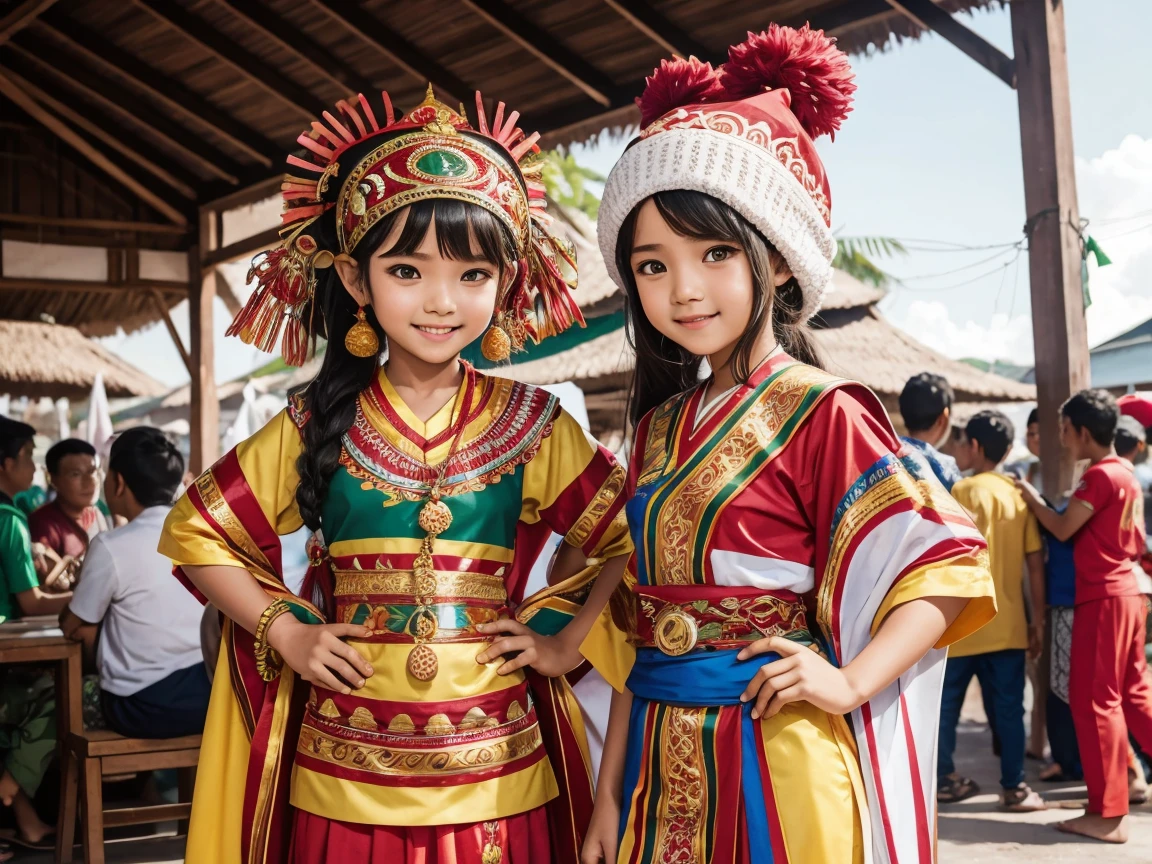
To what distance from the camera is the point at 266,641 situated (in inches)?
66.6

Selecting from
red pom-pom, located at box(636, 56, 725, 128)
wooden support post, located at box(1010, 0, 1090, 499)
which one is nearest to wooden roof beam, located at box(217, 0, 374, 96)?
wooden support post, located at box(1010, 0, 1090, 499)

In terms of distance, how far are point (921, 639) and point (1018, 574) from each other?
3592 mm

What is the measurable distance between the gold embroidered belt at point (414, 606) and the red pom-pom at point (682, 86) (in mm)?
707

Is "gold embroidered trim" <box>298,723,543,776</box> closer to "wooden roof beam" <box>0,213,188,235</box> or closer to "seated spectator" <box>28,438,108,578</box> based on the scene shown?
"seated spectator" <box>28,438,108,578</box>

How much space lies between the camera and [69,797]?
12.7 ft

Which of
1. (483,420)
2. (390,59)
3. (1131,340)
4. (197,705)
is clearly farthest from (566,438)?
(1131,340)

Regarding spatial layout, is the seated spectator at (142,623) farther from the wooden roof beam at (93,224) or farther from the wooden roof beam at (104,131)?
the wooden roof beam at (93,224)

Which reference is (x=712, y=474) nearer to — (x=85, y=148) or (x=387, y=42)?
(x=387, y=42)

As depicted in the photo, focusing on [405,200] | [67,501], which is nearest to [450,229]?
[405,200]

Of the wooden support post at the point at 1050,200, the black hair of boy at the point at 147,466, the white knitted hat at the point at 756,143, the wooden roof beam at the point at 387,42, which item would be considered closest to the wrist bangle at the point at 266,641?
the white knitted hat at the point at 756,143

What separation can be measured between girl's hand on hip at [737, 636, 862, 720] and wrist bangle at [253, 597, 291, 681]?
0.73 m

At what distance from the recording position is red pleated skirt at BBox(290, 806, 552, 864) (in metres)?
1.63

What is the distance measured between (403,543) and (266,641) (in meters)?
0.24

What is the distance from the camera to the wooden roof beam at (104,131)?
8430 mm
